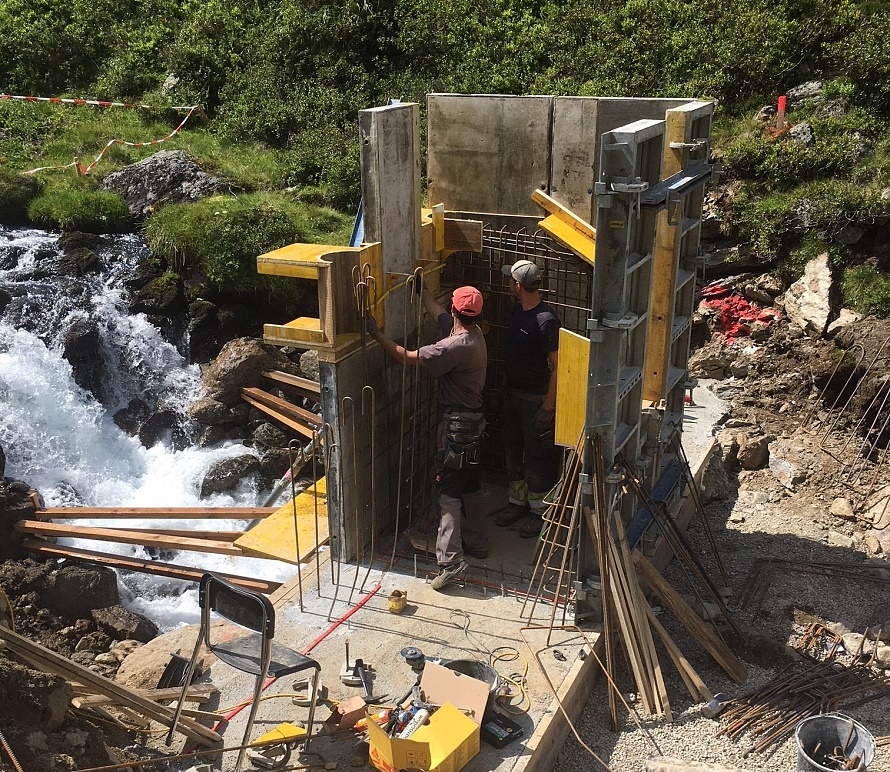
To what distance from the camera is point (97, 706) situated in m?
5.89

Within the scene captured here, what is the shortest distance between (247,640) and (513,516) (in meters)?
3.28

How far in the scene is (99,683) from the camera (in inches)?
216

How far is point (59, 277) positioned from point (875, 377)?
11516 millimetres

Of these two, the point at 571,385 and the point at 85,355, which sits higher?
the point at 571,385

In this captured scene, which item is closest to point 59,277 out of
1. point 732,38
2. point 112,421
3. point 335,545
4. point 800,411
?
point 112,421

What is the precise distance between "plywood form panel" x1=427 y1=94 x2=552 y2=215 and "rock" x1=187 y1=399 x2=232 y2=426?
5.62 meters

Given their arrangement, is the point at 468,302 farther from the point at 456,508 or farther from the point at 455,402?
the point at 456,508

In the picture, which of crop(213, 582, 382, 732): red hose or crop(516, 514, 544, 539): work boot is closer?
crop(213, 582, 382, 732): red hose

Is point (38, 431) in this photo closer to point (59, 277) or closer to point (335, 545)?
point (59, 277)

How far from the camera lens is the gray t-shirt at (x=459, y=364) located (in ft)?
23.2

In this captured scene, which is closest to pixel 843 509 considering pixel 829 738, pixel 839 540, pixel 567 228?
pixel 839 540

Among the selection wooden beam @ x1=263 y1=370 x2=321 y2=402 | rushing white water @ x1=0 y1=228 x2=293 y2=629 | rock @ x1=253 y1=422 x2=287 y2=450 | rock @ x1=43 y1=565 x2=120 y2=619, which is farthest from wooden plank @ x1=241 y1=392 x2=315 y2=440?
rock @ x1=43 y1=565 x2=120 y2=619

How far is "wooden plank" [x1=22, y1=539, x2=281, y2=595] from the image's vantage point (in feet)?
27.3

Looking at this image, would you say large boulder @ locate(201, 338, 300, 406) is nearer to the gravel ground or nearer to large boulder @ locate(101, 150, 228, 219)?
large boulder @ locate(101, 150, 228, 219)
